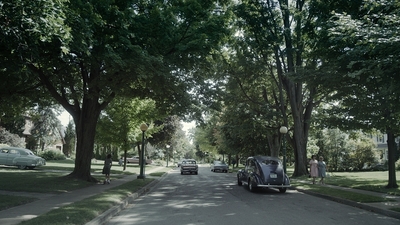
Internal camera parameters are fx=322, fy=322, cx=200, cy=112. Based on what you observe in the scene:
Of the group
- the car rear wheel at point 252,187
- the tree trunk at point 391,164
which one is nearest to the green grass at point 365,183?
the tree trunk at point 391,164

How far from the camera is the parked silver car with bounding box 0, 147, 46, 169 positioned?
25.8 metres

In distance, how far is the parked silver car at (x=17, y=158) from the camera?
25.8 metres

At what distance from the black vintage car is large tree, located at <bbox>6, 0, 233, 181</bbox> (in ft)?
16.6

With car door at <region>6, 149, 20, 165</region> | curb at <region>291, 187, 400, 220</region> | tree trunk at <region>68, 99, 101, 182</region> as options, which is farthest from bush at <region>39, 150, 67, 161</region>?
curb at <region>291, 187, 400, 220</region>

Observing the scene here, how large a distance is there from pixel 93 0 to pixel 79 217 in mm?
7795

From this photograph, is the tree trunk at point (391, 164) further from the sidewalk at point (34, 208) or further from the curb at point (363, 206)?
the sidewalk at point (34, 208)

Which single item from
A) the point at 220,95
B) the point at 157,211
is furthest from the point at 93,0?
the point at 220,95

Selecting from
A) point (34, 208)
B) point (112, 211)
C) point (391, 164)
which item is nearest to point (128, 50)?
point (112, 211)

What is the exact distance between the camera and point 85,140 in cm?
1720

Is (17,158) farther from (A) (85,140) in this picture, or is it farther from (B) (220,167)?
(B) (220,167)

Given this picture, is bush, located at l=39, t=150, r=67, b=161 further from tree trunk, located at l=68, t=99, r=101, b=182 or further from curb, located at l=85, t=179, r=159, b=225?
curb, located at l=85, t=179, r=159, b=225

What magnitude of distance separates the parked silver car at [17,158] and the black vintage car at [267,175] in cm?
1860

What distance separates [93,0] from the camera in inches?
460

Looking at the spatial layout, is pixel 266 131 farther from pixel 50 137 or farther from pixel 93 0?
pixel 50 137
